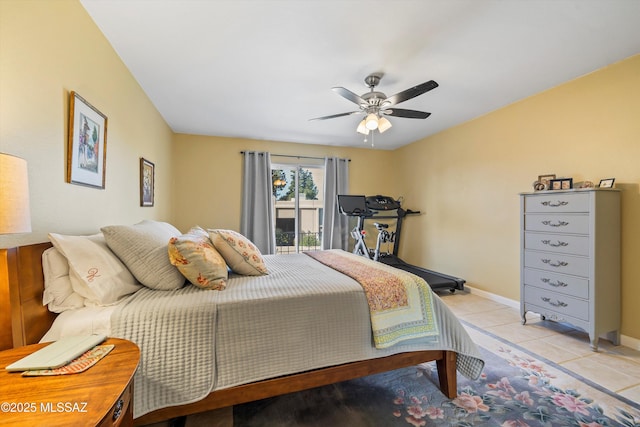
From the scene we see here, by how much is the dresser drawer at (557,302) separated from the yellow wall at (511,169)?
0.42 m

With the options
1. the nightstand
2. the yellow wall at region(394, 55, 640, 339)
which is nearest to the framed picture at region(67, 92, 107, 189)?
the nightstand

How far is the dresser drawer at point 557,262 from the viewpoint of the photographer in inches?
88.3

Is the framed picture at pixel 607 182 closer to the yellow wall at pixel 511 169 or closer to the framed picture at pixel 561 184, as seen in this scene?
the yellow wall at pixel 511 169

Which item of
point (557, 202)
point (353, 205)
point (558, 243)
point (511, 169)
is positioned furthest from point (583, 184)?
point (353, 205)

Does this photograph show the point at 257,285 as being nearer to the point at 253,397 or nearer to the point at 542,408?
the point at 253,397

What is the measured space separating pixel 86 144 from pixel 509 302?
438 centimetres

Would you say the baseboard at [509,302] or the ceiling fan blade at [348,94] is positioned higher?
the ceiling fan blade at [348,94]

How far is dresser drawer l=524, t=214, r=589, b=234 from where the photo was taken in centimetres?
224

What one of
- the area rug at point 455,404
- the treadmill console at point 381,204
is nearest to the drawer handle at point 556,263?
the area rug at point 455,404

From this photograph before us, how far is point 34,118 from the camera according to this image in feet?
4.20

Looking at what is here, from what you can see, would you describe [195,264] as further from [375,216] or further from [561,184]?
[375,216]

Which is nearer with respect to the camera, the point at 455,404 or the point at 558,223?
the point at 455,404

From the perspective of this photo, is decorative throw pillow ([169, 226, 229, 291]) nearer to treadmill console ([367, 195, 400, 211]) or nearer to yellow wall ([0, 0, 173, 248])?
yellow wall ([0, 0, 173, 248])

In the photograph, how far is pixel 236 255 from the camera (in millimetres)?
1849
